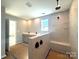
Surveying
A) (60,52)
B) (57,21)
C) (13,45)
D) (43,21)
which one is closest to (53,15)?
(57,21)

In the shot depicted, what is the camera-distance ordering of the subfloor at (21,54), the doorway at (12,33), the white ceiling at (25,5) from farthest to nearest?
1. the doorway at (12,33)
2. the subfloor at (21,54)
3. the white ceiling at (25,5)

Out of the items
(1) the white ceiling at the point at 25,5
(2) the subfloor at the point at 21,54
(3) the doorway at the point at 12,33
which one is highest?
(1) the white ceiling at the point at 25,5

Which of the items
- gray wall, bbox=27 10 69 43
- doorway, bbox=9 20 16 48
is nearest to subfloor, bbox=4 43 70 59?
doorway, bbox=9 20 16 48

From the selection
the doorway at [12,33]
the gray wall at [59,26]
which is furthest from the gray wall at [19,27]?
the gray wall at [59,26]

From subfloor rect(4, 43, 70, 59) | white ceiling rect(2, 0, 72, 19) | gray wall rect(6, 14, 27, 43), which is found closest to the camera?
white ceiling rect(2, 0, 72, 19)

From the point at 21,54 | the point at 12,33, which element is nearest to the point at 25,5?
the point at 12,33

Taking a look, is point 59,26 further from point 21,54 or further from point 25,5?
point 21,54

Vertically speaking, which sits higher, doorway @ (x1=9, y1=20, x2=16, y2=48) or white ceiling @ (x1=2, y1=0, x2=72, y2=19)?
white ceiling @ (x1=2, y1=0, x2=72, y2=19)

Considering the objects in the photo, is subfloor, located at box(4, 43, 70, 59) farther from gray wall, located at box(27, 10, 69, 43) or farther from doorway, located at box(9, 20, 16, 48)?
gray wall, located at box(27, 10, 69, 43)

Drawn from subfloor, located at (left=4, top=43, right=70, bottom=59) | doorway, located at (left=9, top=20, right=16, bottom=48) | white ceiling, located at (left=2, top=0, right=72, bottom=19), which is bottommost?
subfloor, located at (left=4, top=43, right=70, bottom=59)

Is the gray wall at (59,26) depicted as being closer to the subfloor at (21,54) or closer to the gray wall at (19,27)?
the gray wall at (19,27)

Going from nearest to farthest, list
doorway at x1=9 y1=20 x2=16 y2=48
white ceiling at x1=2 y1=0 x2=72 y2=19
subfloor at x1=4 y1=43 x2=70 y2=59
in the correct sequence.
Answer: white ceiling at x1=2 y1=0 x2=72 y2=19 → subfloor at x1=4 y1=43 x2=70 y2=59 → doorway at x1=9 y1=20 x2=16 y2=48

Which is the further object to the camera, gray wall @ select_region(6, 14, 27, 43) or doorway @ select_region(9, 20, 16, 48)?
gray wall @ select_region(6, 14, 27, 43)

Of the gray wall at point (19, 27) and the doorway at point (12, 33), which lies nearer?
the doorway at point (12, 33)
